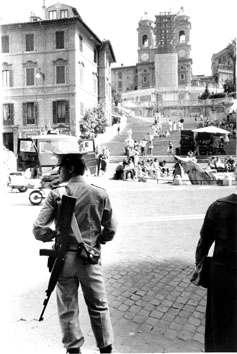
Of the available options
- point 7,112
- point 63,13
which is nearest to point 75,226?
point 7,112

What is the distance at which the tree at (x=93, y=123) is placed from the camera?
473 cm

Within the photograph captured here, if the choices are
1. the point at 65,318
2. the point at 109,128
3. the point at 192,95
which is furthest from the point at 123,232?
the point at 192,95

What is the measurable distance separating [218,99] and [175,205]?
1675 inches

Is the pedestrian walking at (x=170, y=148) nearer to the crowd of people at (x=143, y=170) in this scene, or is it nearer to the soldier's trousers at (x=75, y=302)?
the crowd of people at (x=143, y=170)

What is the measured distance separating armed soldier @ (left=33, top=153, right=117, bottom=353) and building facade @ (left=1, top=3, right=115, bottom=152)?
145 cm

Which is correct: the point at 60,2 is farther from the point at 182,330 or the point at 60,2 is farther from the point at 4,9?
the point at 182,330

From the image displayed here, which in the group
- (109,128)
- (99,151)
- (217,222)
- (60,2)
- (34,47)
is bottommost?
(217,222)

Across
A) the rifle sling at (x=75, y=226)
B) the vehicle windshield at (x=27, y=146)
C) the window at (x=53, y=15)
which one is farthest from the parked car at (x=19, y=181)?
the rifle sling at (x=75, y=226)

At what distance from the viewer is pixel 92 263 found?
2596mm

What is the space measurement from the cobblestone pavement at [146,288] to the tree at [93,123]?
27.6 inches

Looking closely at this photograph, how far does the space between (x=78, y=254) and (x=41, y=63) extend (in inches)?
96.3

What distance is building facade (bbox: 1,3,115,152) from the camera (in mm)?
3678

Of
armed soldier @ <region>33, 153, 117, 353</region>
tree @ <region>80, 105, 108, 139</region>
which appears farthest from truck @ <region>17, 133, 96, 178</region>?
armed soldier @ <region>33, 153, 117, 353</region>

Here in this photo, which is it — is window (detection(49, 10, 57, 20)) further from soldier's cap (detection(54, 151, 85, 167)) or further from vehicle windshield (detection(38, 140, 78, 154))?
soldier's cap (detection(54, 151, 85, 167))
